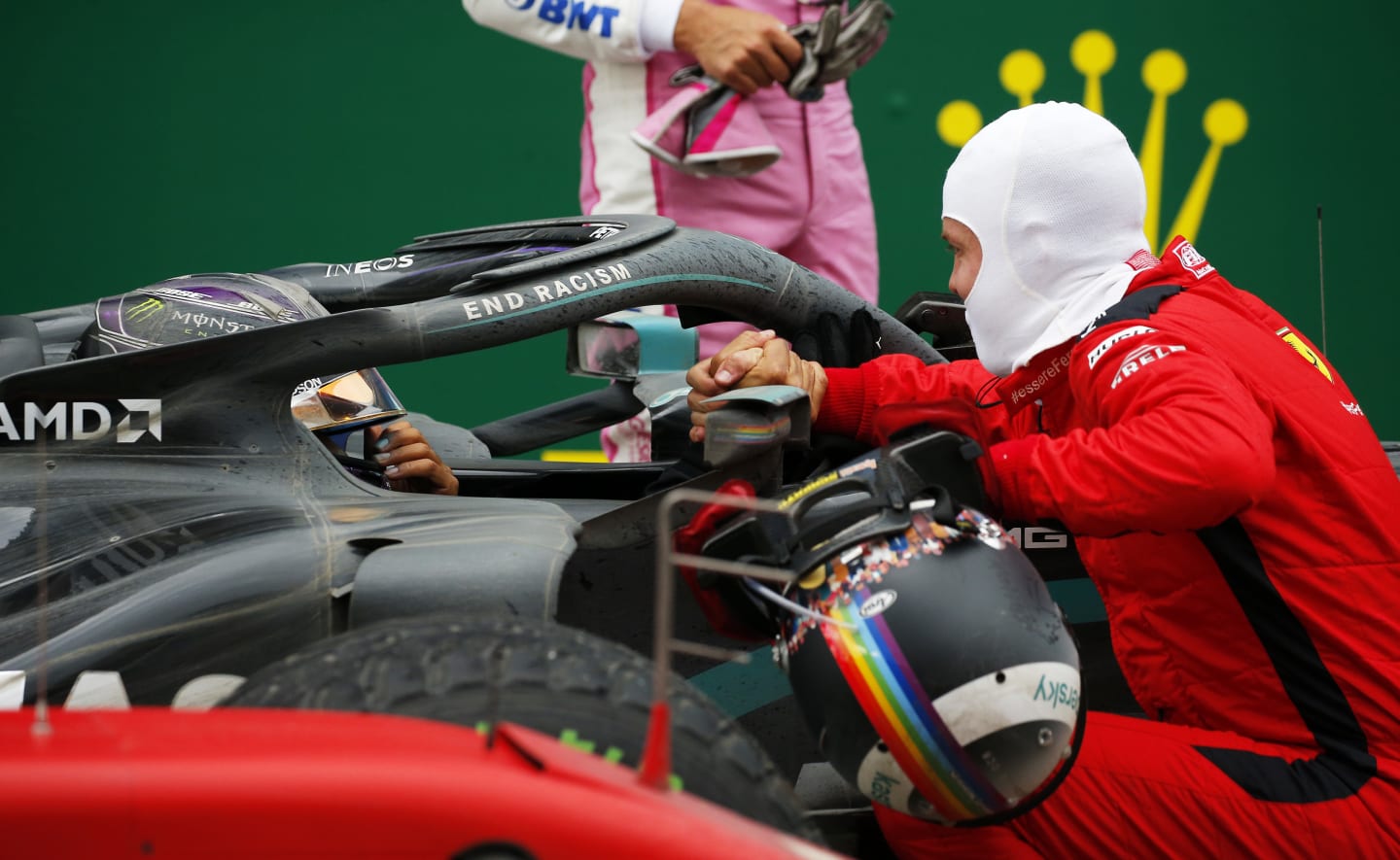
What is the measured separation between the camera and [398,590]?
1.49 m

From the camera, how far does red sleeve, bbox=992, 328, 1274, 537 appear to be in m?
1.50

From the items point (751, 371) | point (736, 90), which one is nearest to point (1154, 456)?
point (751, 371)

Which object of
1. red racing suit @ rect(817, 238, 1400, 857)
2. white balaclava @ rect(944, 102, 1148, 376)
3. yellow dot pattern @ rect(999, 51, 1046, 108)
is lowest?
red racing suit @ rect(817, 238, 1400, 857)

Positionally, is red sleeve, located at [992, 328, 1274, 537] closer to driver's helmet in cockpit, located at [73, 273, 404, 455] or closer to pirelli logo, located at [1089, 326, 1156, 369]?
pirelli logo, located at [1089, 326, 1156, 369]

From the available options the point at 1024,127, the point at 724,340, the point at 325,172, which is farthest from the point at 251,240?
the point at 1024,127

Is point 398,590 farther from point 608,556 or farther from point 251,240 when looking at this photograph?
point 251,240

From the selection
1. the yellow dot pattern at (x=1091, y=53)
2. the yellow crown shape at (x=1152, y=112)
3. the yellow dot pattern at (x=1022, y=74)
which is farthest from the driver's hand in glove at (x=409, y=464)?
the yellow dot pattern at (x=1091, y=53)

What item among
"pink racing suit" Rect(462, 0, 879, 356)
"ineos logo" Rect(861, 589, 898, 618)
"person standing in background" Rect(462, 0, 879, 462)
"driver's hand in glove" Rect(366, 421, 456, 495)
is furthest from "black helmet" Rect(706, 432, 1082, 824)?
"pink racing suit" Rect(462, 0, 879, 356)

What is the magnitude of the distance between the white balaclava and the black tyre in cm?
88

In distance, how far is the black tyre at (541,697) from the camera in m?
1.12

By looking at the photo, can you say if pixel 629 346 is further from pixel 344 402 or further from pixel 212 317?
pixel 212 317

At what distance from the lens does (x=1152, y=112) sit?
481cm

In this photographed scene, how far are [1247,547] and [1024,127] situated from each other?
0.61 metres

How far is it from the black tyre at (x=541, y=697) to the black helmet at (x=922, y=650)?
258 millimetres
